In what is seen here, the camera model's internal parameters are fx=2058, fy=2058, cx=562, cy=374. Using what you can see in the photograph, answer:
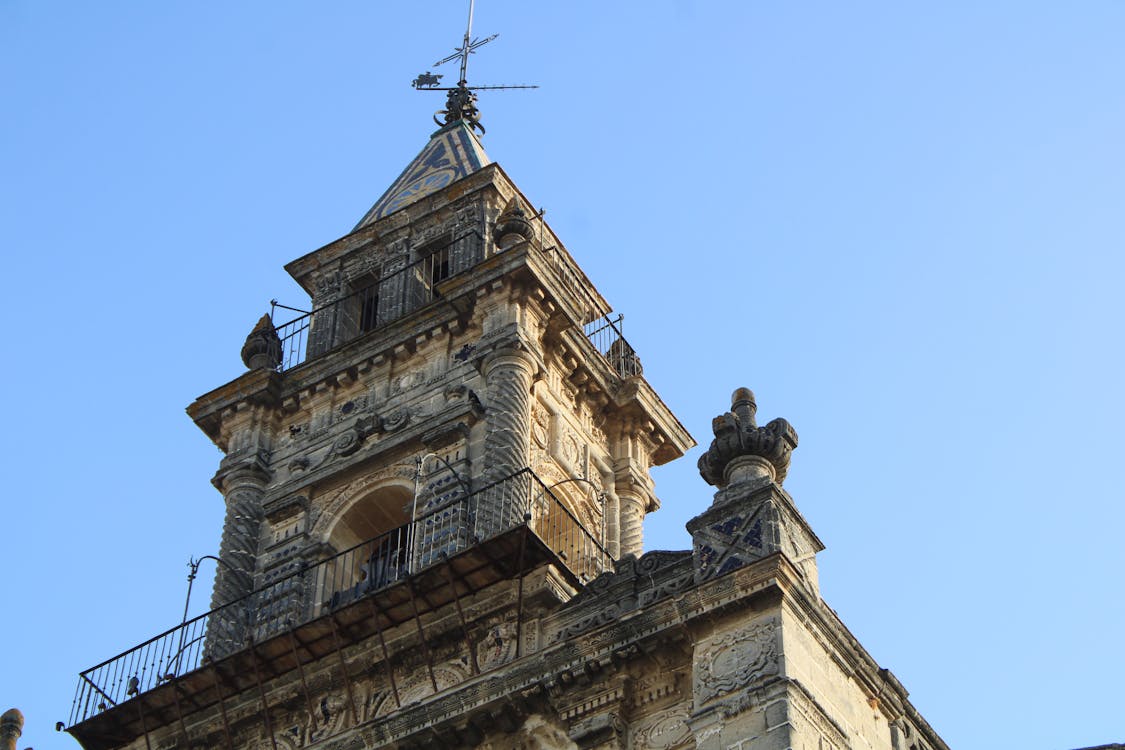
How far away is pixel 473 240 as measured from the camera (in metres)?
34.8

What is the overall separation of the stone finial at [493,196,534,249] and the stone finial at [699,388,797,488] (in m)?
8.34

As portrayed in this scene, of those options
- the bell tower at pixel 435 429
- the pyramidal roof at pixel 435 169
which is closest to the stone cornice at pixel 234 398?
the bell tower at pixel 435 429

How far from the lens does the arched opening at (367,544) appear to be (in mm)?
29188

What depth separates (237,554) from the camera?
30.2 metres

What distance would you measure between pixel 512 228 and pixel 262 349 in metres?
4.77

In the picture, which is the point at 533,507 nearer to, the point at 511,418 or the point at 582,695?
the point at 511,418

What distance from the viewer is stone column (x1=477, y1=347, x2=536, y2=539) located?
90.6 ft

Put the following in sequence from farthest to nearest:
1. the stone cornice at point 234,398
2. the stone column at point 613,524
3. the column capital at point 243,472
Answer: the stone cornice at point 234,398, the column capital at point 243,472, the stone column at point 613,524

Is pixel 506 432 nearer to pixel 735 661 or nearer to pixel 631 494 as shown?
pixel 631 494

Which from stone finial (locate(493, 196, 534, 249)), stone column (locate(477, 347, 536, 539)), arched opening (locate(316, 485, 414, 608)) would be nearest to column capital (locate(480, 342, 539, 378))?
stone column (locate(477, 347, 536, 539))

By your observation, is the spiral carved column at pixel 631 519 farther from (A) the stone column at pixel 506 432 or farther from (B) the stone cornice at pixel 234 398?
(B) the stone cornice at pixel 234 398

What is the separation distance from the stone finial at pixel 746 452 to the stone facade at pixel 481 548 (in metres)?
0.03

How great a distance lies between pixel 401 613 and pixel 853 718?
607 cm

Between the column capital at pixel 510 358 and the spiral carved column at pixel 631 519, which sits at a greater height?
the column capital at pixel 510 358
